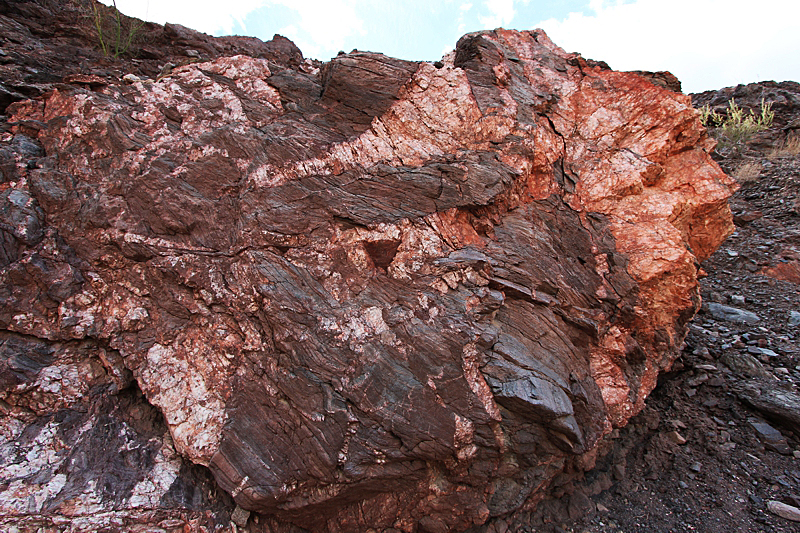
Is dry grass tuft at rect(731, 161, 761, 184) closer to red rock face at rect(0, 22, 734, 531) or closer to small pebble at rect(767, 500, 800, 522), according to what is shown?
red rock face at rect(0, 22, 734, 531)

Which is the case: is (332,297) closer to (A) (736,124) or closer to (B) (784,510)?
(B) (784,510)

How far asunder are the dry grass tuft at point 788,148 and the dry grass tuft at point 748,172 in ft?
3.40

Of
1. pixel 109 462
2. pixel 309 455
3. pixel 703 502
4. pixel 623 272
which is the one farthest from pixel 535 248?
pixel 109 462

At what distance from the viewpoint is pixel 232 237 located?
172 inches

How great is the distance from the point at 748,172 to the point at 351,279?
13.0 metres

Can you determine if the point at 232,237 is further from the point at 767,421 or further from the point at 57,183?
the point at 767,421

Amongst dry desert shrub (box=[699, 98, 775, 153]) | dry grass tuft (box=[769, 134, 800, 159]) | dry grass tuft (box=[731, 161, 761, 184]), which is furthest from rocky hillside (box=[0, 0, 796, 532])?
dry desert shrub (box=[699, 98, 775, 153])

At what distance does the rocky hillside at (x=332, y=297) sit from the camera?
13.0 ft

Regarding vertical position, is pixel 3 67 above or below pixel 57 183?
above

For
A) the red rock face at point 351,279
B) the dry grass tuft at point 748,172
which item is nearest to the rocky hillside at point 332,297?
the red rock face at point 351,279

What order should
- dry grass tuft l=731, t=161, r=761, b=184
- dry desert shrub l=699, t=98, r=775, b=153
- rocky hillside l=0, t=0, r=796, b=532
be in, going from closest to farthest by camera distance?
rocky hillside l=0, t=0, r=796, b=532, dry grass tuft l=731, t=161, r=761, b=184, dry desert shrub l=699, t=98, r=775, b=153

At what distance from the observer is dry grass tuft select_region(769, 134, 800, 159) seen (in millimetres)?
10986

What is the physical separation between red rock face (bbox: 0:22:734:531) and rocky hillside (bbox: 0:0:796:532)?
0.10 feet

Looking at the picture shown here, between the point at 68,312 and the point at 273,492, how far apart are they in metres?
3.16
